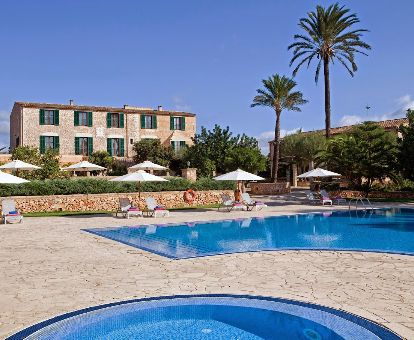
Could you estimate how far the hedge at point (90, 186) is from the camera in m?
21.5

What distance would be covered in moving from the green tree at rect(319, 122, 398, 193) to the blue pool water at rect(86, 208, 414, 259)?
885 centimetres

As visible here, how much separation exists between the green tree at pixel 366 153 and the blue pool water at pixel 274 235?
8853 millimetres

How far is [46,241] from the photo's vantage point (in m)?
12.3

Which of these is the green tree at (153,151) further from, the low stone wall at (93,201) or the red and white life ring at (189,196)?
the red and white life ring at (189,196)

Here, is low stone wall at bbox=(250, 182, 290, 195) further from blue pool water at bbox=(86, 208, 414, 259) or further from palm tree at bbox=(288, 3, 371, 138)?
blue pool water at bbox=(86, 208, 414, 259)

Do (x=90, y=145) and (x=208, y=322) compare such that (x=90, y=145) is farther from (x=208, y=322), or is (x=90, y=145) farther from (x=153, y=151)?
(x=208, y=322)

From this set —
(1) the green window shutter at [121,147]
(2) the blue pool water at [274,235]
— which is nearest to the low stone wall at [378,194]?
(2) the blue pool water at [274,235]

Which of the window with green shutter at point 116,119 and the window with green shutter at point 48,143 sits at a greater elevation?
the window with green shutter at point 116,119

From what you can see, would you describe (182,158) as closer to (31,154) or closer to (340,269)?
(31,154)

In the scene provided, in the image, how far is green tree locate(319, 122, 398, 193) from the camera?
28.1 metres

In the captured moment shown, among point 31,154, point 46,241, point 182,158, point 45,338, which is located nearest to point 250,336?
point 45,338

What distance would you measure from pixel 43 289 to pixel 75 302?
104 cm

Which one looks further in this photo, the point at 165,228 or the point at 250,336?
the point at 165,228

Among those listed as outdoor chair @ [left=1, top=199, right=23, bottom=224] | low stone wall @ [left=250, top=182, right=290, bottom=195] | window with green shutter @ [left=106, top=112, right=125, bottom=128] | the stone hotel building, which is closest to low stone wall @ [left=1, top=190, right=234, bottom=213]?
outdoor chair @ [left=1, top=199, right=23, bottom=224]
